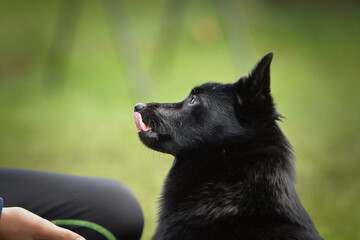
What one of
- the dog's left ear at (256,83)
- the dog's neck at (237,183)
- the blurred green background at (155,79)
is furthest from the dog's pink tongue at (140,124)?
the blurred green background at (155,79)

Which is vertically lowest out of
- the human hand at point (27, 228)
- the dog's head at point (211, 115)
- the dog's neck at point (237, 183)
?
the dog's neck at point (237, 183)

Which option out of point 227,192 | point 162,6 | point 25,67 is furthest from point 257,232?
point 162,6

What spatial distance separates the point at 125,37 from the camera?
21.2 feet

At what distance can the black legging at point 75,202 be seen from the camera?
79.0 inches

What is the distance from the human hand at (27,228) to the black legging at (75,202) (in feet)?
0.96

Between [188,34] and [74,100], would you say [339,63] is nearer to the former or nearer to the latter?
[188,34]

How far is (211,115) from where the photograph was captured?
2018mm

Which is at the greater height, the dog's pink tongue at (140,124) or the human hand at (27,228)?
the dog's pink tongue at (140,124)

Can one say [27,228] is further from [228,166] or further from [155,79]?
[155,79]

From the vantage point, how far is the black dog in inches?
68.4

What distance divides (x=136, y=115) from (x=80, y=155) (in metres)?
2.83

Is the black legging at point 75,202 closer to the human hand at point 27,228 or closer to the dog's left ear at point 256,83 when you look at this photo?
the human hand at point 27,228

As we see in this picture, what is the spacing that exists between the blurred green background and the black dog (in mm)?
1333

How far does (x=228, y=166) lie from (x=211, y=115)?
0.26 metres
